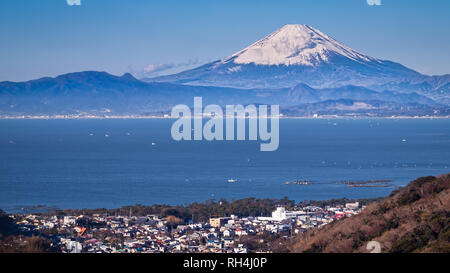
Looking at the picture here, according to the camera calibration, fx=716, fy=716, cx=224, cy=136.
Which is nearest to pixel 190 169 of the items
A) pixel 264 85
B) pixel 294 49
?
pixel 294 49

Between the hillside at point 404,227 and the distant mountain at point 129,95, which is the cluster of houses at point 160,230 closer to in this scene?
the hillside at point 404,227

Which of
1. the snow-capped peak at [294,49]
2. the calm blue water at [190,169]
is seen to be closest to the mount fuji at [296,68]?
the snow-capped peak at [294,49]

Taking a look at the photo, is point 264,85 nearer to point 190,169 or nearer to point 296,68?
point 296,68

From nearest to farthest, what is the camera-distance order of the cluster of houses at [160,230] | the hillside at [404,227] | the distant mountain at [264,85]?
the hillside at [404,227], the cluster of houses at [160,230], the distant mountain at [264,85]

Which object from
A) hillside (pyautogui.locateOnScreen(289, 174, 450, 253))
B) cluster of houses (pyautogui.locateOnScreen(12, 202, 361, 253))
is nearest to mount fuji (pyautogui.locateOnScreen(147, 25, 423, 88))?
cluster of houses (pyautogui.locateOnScreen(12, 202, 361, 253))

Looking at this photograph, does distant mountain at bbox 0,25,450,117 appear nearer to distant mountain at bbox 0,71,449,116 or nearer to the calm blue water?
distant mountain at bbox 0,71,449,116

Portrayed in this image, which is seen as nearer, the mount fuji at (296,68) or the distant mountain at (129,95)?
the distant mountain at (129,95)

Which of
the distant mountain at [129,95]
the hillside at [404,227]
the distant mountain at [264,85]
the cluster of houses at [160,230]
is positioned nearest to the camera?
the hillside at [404,227]
